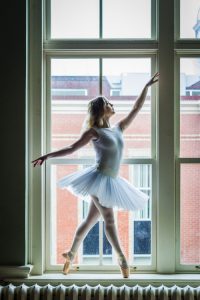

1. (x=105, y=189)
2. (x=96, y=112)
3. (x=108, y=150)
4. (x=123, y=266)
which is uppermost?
(x=96, y=112)

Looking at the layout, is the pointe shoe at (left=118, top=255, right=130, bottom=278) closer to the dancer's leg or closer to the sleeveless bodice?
the dancer's leg

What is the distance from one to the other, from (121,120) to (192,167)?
1.81ft

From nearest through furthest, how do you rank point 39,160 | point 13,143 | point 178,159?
point 39,160, point 13,143, point 178,159

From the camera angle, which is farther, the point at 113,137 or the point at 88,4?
the point at 88,4

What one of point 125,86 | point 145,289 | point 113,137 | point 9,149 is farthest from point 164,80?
point 145,289

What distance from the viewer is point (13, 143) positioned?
247cm

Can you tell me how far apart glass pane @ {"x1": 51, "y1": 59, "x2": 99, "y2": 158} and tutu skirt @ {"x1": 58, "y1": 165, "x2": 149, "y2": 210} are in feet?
0.84

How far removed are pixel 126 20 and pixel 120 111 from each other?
0.58 meters

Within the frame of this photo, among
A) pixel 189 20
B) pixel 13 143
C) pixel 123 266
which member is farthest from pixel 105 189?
pixel 189 20

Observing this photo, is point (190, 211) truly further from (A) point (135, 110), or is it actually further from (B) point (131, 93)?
(B) point (131, 93)

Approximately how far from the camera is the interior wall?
8.11 feet

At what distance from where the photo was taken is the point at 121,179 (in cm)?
248

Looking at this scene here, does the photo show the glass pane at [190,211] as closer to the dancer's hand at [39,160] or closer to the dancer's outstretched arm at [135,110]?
the dancer's outstretched arm at [135,110]

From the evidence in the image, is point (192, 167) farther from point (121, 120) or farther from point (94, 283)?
point (94, 283)
